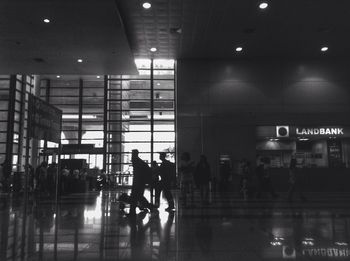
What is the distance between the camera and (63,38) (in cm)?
1571

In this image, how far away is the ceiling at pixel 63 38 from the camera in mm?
12734

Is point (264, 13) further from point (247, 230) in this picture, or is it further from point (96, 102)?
point (96, 102)

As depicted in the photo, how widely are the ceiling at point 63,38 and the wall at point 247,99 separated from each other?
4.16 metres

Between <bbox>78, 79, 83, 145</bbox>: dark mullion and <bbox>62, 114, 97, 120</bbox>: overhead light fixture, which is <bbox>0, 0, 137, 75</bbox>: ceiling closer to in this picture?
<bbox>78, 79, 83, 145</bbox>: dark mullion

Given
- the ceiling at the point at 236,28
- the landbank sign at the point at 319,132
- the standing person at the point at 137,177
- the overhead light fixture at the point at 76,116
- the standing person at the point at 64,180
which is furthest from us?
the overhead light fixture at the point at 76,116

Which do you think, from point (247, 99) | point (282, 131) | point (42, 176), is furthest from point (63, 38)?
point (282, 131)

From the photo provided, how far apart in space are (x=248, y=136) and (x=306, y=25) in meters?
6.86

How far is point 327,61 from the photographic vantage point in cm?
2123

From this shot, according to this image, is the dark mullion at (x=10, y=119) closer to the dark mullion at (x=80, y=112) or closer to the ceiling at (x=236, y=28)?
the dark mullion at (x=80, y=112)

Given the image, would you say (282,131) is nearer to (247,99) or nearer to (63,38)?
(247,99)

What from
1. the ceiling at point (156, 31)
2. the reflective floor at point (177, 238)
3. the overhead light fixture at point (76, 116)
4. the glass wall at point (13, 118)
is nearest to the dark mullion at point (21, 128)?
the glass wall at point (13, 118)

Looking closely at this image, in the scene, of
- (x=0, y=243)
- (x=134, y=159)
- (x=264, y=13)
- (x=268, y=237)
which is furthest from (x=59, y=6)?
(x=268, y=237)

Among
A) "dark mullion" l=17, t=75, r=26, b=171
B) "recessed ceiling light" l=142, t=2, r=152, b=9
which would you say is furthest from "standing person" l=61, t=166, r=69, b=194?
"recessed ceiling light" l=142, t=2, r=152, b=9

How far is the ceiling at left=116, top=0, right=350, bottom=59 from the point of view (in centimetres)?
1452
